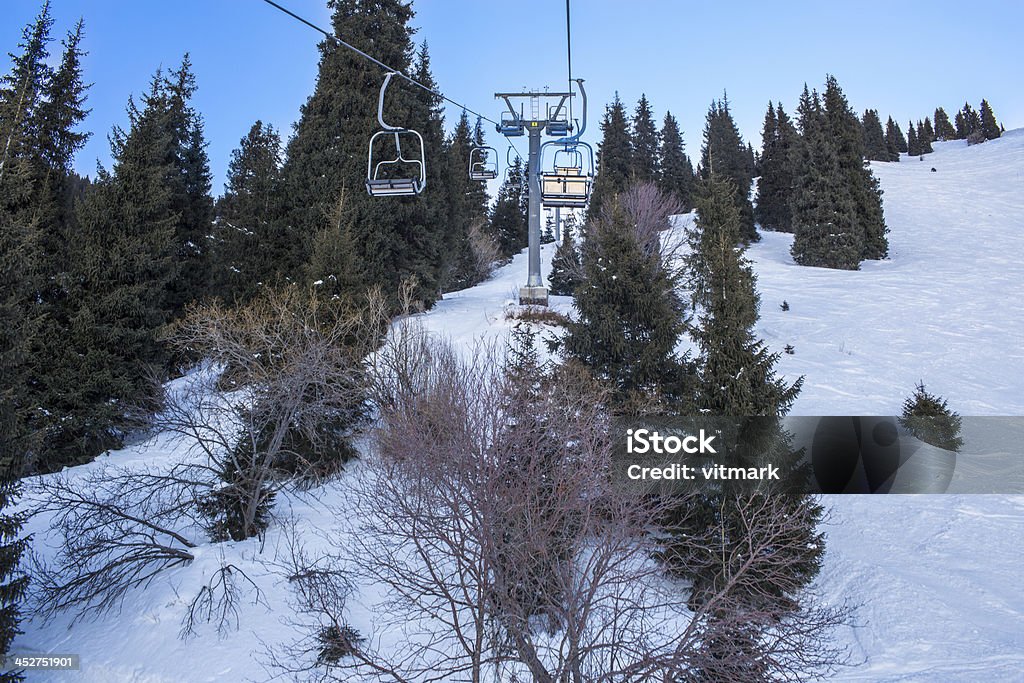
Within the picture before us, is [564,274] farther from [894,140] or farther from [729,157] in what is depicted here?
[894,140]

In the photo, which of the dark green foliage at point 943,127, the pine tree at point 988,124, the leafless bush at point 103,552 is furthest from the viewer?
the dark green foliage at point 943,127

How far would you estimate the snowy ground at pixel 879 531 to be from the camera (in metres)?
10.1

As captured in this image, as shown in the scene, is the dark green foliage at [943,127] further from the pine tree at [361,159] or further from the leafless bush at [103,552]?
the leafless bush at [103,552]

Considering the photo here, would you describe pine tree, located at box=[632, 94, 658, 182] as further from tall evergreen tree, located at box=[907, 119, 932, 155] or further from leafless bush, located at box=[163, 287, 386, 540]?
tall evergreen tree, located at box=[907, 119, 932, 155]

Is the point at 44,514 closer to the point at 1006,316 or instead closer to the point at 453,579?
the point at 453,579

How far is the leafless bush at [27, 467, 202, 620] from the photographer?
36.8 feet

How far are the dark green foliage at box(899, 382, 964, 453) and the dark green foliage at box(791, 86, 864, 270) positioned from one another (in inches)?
983

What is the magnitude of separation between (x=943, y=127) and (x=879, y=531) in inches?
5080

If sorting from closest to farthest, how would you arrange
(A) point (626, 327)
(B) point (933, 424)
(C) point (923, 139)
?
(A) point (626, 327) → (B) point (933, 424) → (C) point (923, 139)

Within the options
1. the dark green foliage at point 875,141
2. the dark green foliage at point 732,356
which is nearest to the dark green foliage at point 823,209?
the dark green foliage at point 732,356

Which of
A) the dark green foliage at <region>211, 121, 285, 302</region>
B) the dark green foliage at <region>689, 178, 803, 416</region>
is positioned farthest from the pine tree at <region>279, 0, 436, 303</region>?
the dark green foliage at <region>689, 178, 803, 416</region>

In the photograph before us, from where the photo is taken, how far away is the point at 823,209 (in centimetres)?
3719

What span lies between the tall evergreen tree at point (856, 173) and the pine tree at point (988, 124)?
68869 mm

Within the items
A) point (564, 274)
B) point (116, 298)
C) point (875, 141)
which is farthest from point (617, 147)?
point (875, 141)
